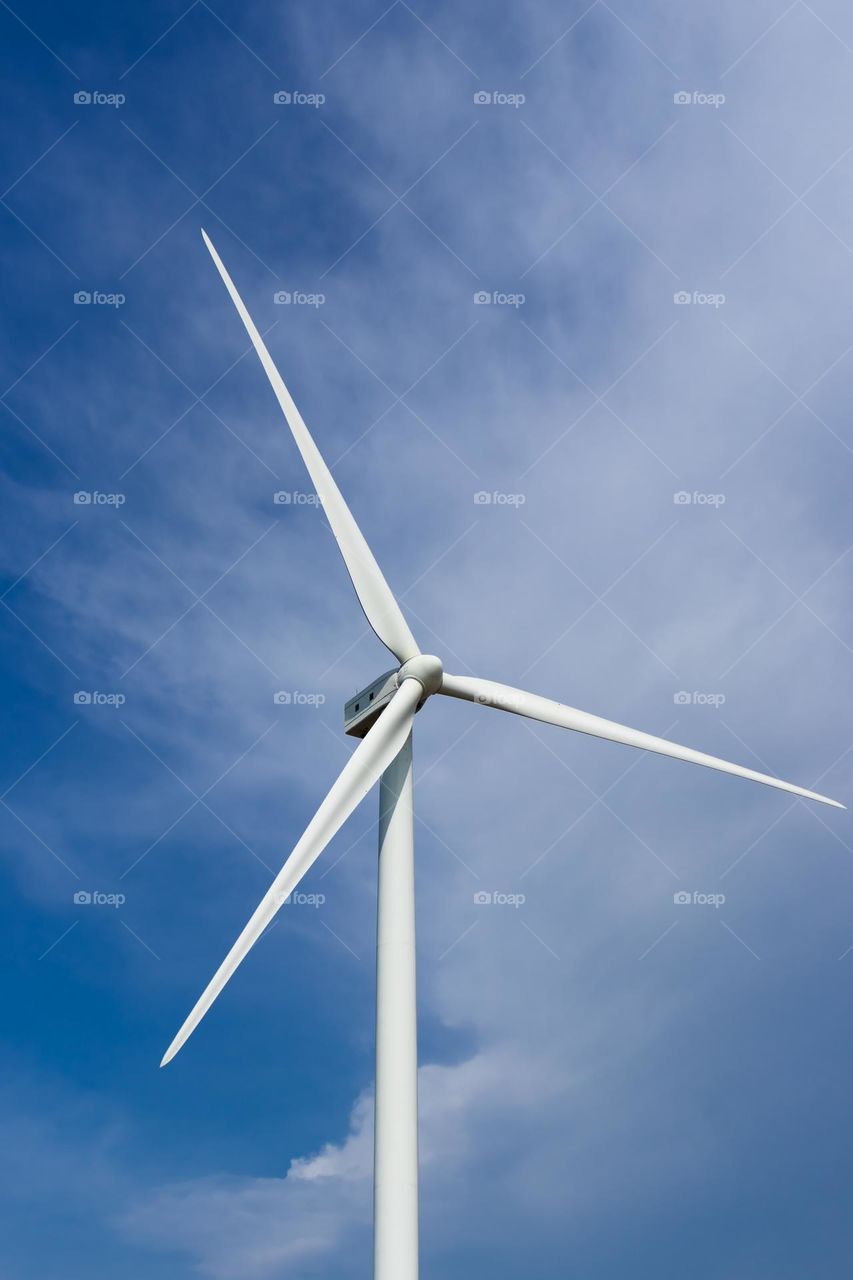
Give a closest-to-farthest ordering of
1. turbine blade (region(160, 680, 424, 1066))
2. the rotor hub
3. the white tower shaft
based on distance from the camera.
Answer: turbine blade (region(160, 680, 424, 1066)), the white tower shaft, the rotor hub

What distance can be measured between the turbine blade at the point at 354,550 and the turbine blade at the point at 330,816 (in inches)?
65.1

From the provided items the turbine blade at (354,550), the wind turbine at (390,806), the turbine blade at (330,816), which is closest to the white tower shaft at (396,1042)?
the wind turbine at (390,806)

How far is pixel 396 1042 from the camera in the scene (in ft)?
88.7

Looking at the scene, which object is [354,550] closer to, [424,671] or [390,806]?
[424,671]

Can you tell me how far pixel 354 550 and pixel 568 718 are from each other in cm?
725

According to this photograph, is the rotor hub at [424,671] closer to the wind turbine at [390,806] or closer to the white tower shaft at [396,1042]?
the wind turbine at [390,806]

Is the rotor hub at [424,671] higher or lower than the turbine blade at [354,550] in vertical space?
lower

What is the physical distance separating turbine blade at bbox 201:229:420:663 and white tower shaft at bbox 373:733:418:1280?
2824 millimetres

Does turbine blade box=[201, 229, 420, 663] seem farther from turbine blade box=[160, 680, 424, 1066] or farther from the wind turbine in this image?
turbine blade box=[160, 680, 424, 1066]

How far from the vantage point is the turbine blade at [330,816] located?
24.5 metres

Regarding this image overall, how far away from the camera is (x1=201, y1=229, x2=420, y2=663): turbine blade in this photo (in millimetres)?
31234

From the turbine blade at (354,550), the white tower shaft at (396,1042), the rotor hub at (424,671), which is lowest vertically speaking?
the white tower shaft at (396,1042)

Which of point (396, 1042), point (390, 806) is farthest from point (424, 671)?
point (396, 1042)

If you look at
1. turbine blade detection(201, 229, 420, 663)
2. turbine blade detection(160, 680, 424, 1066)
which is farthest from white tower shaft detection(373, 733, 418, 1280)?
turbine blade detection(201, 229, 420, 663)
